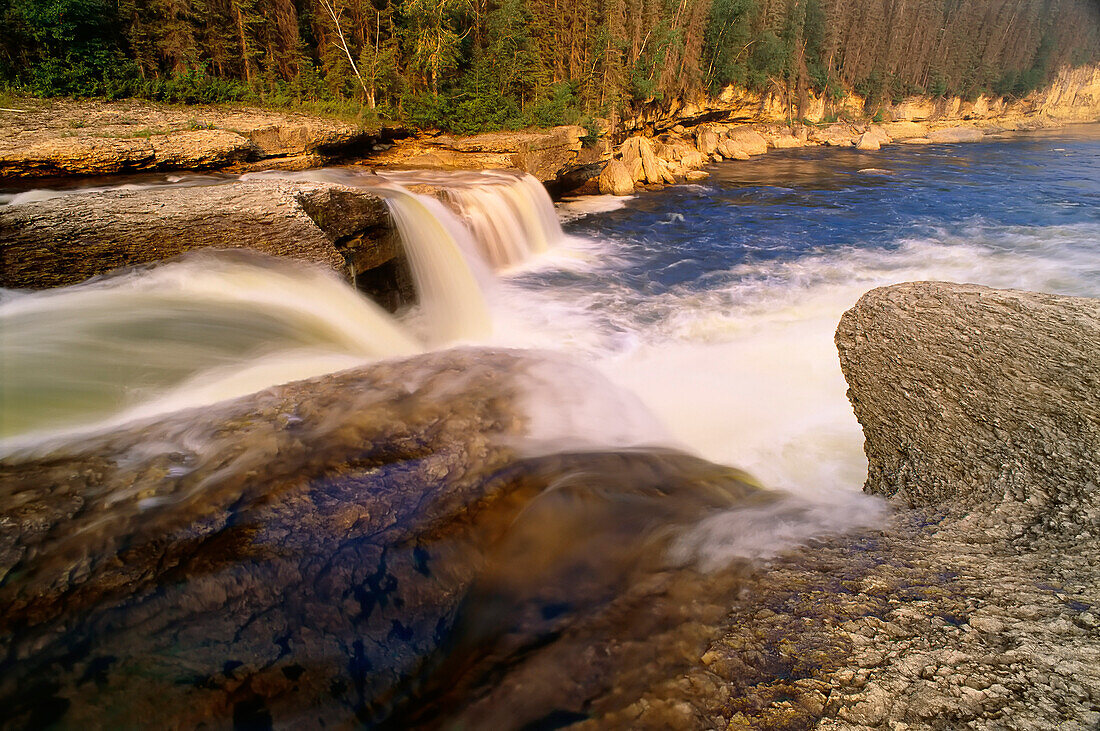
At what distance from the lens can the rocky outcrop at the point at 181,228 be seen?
16.4 feet

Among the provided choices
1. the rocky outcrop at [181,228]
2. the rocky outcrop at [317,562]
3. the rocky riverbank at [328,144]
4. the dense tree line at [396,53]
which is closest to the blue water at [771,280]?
the rocky outcrop at [317,562]

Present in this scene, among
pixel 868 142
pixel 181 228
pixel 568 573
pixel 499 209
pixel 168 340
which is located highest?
pixel 868 142

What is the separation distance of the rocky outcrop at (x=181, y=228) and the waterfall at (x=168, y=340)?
18cm

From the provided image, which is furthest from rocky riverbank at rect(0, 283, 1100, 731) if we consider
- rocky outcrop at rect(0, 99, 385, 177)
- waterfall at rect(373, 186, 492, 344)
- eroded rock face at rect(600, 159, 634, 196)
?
eroded rock face at rect(600, 159, 634, 196)

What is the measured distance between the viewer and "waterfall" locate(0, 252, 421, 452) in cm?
391

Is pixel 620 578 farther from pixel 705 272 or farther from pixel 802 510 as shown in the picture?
pixel 705 272

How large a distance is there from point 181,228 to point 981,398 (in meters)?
6.99

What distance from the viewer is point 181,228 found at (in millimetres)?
5562

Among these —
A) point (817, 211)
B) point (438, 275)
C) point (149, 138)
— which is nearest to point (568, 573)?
point (438, 275)

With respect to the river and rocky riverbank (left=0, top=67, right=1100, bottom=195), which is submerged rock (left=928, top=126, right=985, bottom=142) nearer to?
rocky riverbank (left=0, top=67, right=1100, bottom=195)

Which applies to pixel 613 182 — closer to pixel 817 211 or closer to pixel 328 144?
pixel 817 211

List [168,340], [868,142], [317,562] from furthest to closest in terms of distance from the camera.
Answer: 1. [868,142]
2. [168,340]
3. [317,562]

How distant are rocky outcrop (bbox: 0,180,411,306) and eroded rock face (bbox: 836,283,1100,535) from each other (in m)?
5.95

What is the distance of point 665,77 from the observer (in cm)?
2761
